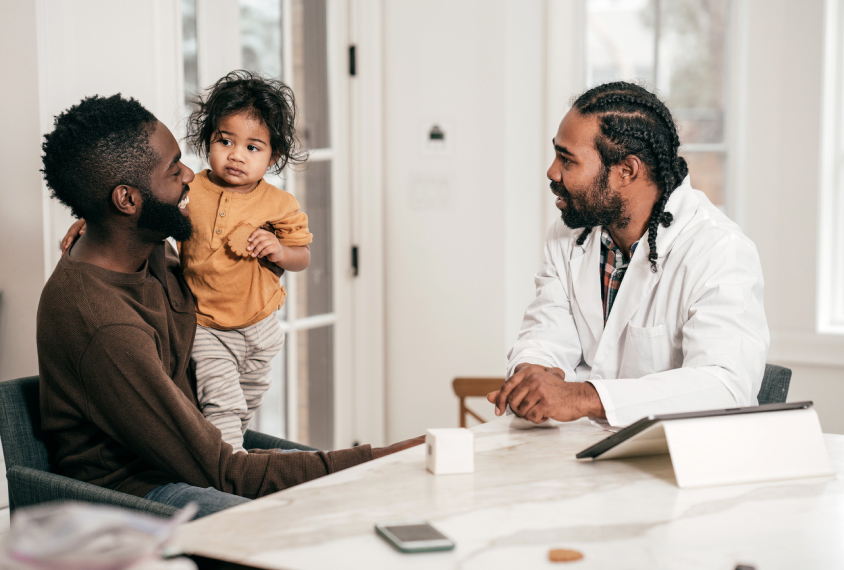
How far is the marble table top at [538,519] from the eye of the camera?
813 mm

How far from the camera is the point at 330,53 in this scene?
9.88 feet

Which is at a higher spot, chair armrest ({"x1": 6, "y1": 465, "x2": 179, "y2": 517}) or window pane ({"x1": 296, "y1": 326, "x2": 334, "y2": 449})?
chair armrest ({"x1": 6, "y1": 465, "x2": 179, "y2": 517})

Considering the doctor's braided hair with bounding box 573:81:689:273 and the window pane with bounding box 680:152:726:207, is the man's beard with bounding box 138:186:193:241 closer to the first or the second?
the doctor's braided hair with bounding box 573:81:689:273

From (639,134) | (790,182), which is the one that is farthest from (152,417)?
(790,182)

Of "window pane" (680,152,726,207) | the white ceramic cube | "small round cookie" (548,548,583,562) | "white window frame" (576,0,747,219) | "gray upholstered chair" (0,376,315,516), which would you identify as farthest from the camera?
"window pane" (680,152,726,207)

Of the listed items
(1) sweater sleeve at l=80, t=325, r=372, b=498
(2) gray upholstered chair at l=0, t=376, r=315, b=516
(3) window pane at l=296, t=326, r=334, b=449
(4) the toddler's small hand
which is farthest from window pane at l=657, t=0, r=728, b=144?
(2) gray upholstered chair at l=0, t=376, r=315, b=516

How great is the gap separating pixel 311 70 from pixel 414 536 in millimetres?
2365

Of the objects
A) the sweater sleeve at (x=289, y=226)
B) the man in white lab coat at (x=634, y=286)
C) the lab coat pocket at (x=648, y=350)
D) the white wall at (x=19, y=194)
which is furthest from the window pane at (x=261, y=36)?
the lab coat pocket at (x=648, y=350)

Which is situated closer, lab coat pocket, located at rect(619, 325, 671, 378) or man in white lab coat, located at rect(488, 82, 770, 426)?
man in white lab coat, located at rect(488, 82, 770, 426)

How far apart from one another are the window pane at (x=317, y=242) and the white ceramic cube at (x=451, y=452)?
183 cm

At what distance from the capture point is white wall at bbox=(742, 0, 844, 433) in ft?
9.54

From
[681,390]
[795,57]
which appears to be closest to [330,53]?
[795,57]

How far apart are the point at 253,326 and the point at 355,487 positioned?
2.68 feet

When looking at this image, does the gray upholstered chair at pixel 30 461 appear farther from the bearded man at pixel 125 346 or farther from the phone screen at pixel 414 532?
the phone screen at pixel 414 532
